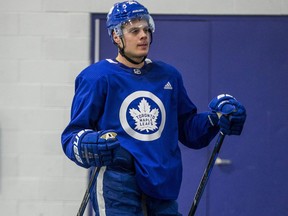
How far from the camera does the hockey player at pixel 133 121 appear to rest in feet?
8.11

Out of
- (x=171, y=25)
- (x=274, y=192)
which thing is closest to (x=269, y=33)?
(x=171, y=25)

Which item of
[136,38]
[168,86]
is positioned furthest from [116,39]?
[168,86]

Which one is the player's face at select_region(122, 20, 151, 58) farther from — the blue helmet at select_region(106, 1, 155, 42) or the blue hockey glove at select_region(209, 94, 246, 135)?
the blue hockey glove at select_region(209, 94, 246, 135)

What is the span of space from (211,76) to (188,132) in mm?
1387

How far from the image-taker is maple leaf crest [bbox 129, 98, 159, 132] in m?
2.50

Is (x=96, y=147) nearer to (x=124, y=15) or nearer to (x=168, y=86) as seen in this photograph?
(x=168, y=86)

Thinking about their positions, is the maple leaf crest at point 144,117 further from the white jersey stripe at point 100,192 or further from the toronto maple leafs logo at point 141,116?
the white jersey stripe at point 100,192

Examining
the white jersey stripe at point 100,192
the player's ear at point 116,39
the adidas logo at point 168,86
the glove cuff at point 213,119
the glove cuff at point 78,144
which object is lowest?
the white jersey stripe at point 100,192

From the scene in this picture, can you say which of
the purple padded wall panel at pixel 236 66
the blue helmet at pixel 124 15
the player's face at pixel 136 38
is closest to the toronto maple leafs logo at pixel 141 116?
the player's face at pixel 136 38

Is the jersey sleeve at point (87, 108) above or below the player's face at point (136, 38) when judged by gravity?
below

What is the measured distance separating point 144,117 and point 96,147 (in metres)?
0.29

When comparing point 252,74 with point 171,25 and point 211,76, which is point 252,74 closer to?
point 211,76

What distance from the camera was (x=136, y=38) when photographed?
8.50 feet

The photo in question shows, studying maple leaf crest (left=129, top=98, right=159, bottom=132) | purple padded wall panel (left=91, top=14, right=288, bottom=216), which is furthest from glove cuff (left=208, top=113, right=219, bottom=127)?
purple padded wall panel (left=91, top=14, right=288, bottom=216)
